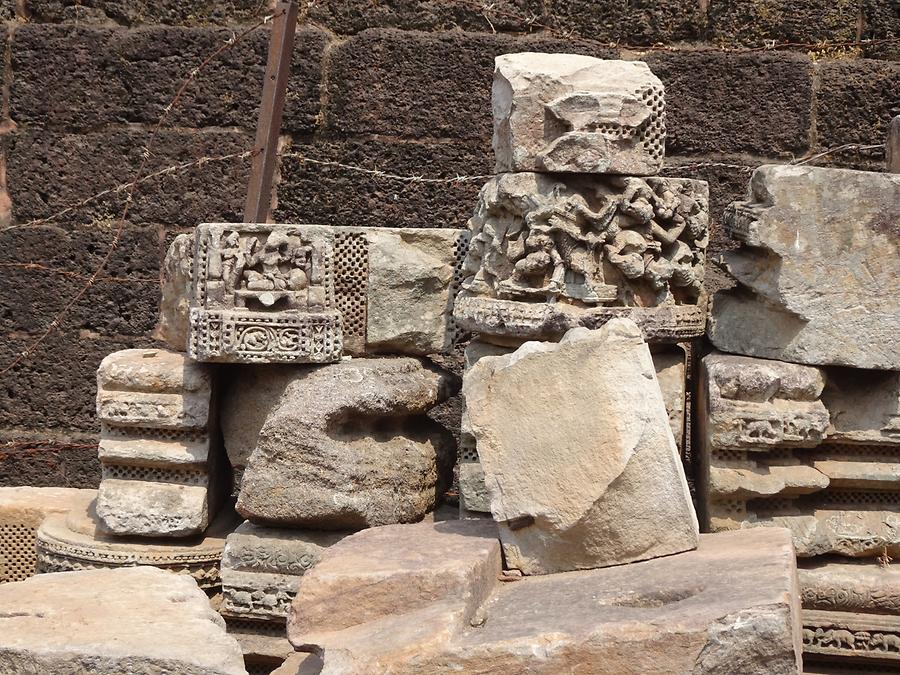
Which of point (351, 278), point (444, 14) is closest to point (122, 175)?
point (444, 14)

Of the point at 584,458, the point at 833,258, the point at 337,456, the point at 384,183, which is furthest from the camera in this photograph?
the point at 384,183

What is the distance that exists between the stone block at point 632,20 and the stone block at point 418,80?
0.09 metres

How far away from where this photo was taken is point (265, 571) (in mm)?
4602

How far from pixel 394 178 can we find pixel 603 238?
2.61 metres

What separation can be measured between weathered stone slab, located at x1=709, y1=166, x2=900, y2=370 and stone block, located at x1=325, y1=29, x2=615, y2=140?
2.59m

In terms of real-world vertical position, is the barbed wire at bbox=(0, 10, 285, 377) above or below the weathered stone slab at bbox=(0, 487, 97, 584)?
above

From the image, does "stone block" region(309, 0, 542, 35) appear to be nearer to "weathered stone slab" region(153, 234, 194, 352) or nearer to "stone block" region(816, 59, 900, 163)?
"stone block" region(816, 59, 900, 163)

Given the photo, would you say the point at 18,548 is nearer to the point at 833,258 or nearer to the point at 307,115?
the point at 307,115

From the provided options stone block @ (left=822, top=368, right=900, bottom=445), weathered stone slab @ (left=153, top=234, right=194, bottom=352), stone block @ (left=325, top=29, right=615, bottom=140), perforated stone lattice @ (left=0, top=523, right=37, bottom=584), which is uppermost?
stone block @ (left=325, top=29, right=615, bottom=140)

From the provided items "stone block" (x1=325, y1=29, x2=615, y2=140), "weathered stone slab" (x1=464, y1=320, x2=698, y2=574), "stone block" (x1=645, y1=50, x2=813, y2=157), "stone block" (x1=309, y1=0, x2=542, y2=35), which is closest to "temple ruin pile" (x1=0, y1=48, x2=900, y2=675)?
"weathered stone slab" (x1=464, y1=320, x2=698, y2=574)

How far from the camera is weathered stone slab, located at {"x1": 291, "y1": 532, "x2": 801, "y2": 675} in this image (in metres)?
3.06

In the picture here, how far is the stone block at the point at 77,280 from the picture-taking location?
6.95 meters

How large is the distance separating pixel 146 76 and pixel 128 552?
2990 millimetres

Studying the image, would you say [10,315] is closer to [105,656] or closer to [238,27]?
[238,27]
